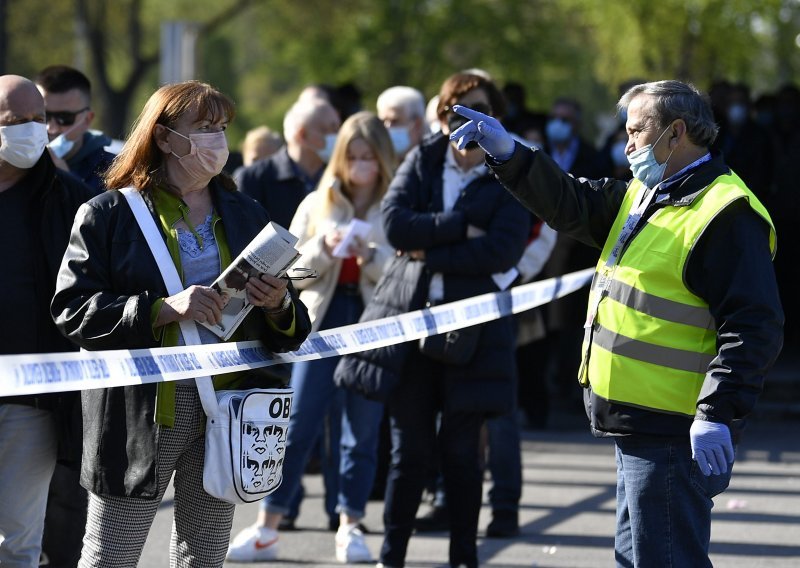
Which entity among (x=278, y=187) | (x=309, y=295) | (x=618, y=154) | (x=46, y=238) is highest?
(x=46, y=238)

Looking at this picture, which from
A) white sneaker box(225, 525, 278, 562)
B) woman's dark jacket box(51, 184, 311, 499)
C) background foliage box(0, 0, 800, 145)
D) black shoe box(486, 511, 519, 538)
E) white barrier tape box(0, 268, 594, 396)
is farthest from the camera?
background foliage box(0, 0, 800, 145)

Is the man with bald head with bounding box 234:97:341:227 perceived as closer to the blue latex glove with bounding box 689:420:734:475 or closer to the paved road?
the paved road

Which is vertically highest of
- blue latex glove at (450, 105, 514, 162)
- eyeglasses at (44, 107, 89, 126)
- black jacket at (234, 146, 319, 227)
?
blue latex glove at (450, 105, 514, 162)

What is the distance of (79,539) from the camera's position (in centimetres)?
538

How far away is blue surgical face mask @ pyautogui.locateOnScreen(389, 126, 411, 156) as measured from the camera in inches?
318

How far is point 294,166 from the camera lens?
24.3 feet

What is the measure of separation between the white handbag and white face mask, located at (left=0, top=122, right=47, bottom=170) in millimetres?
648

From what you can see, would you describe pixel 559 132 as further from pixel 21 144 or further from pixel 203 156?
pixel 203 156

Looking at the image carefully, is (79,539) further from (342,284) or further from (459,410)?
(342,284)

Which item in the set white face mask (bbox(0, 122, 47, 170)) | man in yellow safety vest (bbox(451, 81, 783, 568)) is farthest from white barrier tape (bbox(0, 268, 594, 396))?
man in yellow safety vest (bbox(451, 81, 783, 568))

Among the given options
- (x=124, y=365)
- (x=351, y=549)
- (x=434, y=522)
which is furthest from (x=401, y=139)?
(x=124, y=365)

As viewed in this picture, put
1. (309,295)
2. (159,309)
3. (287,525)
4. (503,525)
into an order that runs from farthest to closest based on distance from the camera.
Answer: (287,525)
(503,525)
(309,295)
(159,309)

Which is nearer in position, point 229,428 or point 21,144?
point 229,428

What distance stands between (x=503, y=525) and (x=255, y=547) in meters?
1.39
